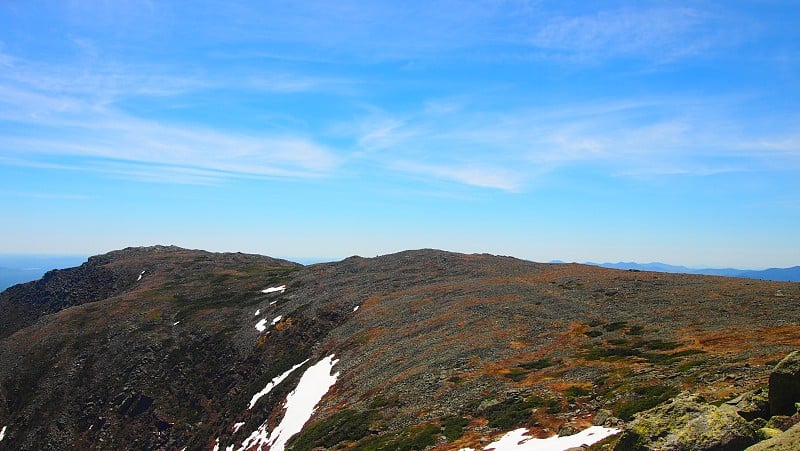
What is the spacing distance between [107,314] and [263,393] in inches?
2265

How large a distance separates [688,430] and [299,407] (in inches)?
1695

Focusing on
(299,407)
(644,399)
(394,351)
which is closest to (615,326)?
(644,399)

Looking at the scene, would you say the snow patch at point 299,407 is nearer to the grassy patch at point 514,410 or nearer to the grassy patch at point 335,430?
the grassy patch at point 335,430

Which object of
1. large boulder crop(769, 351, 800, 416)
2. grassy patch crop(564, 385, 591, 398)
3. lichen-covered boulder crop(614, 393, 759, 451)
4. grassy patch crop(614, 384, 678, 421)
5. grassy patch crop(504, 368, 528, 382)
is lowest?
grassy patch crop(504, 368, 528, 382)

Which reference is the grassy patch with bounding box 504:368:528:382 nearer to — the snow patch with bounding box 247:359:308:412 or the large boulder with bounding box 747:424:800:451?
the large boulder with bounding box 747:424:800:451

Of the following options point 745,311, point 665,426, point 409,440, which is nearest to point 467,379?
point 409,440

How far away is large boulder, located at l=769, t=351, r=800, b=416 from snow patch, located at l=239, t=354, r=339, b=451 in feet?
126

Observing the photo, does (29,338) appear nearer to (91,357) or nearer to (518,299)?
(91,357)

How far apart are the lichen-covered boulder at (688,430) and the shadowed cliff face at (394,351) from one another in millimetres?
8425

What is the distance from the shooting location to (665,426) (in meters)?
16.9

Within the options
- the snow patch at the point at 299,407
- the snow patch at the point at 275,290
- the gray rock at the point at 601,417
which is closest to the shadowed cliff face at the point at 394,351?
the gray rock at the point at 601,417

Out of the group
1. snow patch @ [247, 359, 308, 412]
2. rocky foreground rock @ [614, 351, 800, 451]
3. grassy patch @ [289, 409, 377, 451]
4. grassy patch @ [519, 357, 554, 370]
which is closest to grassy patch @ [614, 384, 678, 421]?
rocky foreground rock @ [614, 351, 800, 451]

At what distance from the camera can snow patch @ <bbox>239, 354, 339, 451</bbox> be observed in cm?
4775

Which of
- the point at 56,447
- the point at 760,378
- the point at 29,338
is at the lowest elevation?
the point at 56,447
